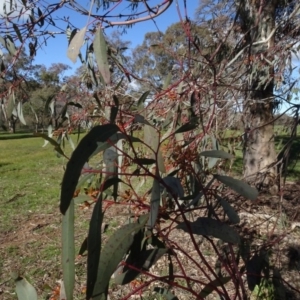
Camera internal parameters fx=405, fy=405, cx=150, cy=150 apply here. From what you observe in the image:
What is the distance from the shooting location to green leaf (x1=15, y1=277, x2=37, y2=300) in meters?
0.70

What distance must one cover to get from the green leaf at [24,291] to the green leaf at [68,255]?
19 cm

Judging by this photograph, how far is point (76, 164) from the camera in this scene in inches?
19.3

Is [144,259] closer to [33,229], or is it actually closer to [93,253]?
[93,253]

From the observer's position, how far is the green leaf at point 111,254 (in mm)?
568

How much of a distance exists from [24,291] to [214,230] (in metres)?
0.35

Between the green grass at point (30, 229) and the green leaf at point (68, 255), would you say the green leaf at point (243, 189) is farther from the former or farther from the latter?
the green grass at point (30, 229)

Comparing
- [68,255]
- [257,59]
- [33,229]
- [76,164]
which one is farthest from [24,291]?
[33,229]

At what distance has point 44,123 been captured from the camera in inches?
73.9

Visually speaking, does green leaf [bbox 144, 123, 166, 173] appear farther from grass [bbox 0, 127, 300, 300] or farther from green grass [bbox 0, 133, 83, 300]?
green grass [bbox 0, 133, 83, 300]

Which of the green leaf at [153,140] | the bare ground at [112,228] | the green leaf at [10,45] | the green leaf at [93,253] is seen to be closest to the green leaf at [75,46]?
the green leaf at [153,140]

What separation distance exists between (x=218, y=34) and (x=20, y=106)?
1537mm

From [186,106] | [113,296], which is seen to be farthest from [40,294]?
[186,106]

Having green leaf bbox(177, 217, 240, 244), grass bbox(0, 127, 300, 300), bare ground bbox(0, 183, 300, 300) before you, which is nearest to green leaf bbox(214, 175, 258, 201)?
green leaf bbox(177, 217, 240, 244)

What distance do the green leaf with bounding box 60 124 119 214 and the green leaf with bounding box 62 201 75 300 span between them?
10 cm
